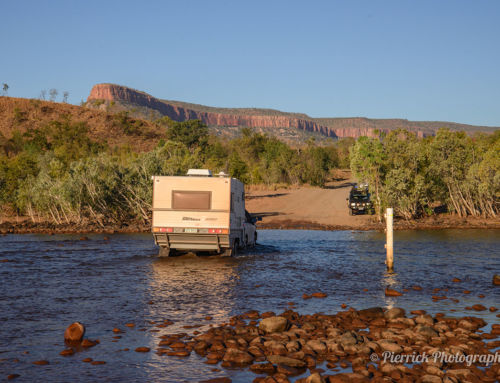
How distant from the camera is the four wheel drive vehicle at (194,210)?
20391 millimetres

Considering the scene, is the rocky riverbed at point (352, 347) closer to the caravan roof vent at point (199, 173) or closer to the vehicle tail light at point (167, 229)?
the vehicle tail light at point (167, 229)

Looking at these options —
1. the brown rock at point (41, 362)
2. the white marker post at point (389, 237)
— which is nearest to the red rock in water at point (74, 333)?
the brown rock at point (41, 362)

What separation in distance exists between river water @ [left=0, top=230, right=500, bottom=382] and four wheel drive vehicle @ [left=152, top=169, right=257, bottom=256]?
104 cm

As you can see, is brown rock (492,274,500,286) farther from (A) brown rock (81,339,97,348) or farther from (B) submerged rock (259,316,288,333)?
(A) brown rock (81,339,97,348)

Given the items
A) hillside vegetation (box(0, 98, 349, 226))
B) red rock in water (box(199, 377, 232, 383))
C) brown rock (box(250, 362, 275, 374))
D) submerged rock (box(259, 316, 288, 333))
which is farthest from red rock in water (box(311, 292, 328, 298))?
hillside vegetation (box(0, 98, 349, 226))

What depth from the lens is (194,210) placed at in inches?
804

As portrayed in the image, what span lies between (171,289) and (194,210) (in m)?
5.48

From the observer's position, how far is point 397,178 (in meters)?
36.6

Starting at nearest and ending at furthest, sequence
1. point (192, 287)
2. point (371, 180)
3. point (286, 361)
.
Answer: point (286, 361) → point (192, 287) → point (371, 180)

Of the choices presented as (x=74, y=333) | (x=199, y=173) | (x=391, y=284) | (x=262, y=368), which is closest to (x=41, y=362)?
(x=74, y=333)

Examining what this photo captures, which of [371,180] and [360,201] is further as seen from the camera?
[360,201]

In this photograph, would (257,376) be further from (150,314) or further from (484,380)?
(150,314)

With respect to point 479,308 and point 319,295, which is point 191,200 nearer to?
point 319,295

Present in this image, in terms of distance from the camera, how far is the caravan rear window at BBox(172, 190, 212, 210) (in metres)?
20.5
